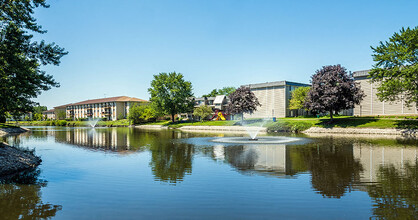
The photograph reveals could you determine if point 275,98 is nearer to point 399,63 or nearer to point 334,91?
→ point 334,91

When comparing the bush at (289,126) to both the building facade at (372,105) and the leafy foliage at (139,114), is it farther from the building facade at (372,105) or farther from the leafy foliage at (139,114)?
the leafy foliage at (139,114)

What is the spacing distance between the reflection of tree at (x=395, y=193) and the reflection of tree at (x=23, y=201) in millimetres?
9684

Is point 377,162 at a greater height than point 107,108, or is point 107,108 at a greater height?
point 107,108

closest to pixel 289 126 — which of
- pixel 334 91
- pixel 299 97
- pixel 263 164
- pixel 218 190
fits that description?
pixel 334 91

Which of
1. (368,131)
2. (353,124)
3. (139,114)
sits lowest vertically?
(368,131)

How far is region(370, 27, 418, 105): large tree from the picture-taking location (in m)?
37.8

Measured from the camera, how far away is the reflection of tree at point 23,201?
8.54 m

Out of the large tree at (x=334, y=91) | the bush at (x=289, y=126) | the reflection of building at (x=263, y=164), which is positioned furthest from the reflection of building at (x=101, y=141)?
the large tree at (x=334, y=91)

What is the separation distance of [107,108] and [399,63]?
12028 centimetres

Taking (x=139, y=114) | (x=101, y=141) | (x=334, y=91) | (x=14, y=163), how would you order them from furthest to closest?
(x=139, y=114) < (x=334, y=91) < (x=101, y=141) < (x=14, y=163)

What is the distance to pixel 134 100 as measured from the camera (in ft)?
435

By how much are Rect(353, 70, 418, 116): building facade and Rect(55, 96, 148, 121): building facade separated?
85643 millimetres

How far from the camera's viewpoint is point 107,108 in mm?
135250

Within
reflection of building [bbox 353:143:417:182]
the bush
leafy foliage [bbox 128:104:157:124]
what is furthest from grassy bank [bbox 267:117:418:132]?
leafy foliage [bbox 128:104:157:124]
